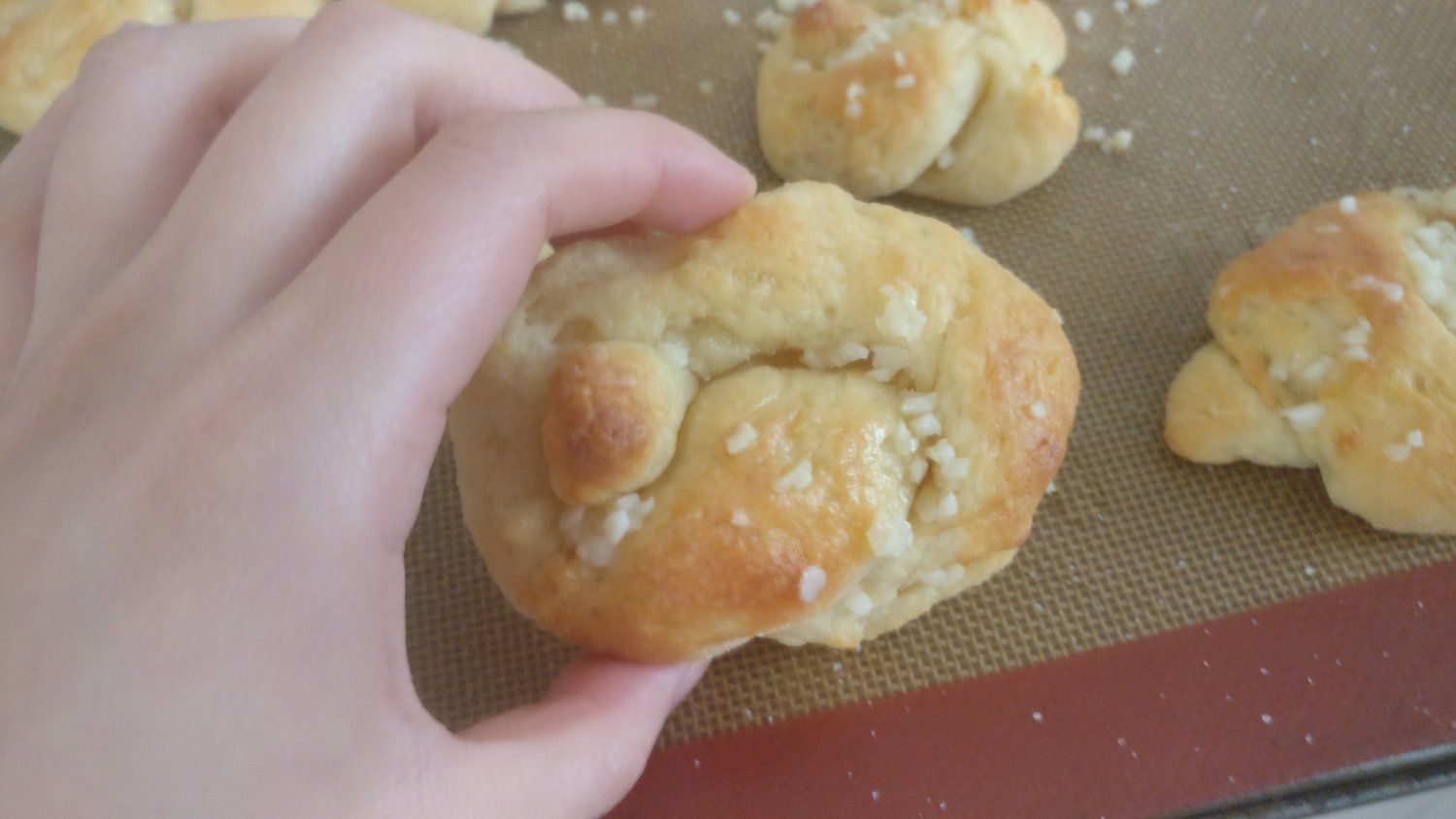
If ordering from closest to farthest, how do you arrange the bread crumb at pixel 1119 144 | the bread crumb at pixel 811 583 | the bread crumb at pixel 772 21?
the bread crumb at pixel 811 583 → the bread crumb at pixel 1119 144 → the bread crumb at pixel 772 21

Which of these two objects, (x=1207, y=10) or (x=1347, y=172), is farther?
(x=1207, y=10)

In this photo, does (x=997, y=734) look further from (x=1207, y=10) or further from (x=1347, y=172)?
(x=1207, y=10)

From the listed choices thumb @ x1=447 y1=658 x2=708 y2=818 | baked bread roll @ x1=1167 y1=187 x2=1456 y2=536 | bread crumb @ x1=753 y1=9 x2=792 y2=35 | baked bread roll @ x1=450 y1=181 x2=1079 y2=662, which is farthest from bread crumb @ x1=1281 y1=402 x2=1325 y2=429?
bread crumb @ x1=753 y1=9 x2=792 y2=35

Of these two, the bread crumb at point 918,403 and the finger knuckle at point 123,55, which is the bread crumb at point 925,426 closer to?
the bread crumb at point 918,403

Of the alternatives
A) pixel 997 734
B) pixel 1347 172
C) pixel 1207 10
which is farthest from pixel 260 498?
pixel 1207 10

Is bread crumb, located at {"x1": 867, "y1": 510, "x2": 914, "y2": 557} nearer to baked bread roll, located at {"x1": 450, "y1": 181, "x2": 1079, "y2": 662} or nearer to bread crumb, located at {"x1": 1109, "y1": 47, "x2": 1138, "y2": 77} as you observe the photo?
baked bread roll, located at {"x1": 450, "y1": 181, "x2": 1079, "y2": 662}

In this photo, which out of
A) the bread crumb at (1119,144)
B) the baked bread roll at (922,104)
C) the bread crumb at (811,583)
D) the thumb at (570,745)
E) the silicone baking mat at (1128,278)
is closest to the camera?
the thumb at (570,745)

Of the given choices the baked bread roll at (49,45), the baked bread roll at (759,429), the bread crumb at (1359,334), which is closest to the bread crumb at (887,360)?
the baked bread roll at (759,429)
